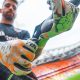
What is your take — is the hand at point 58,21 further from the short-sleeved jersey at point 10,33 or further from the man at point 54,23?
the short-sleeved jersey at point 10,33

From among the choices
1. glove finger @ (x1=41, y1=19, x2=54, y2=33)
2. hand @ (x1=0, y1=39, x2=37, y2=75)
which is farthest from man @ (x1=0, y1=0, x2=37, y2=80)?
glove finger @ (x1=41, y1=19, x2=54, y2=33)

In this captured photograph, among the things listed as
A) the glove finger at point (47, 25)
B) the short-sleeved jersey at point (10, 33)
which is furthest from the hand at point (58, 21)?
the short-sleeved jersey at point (10, 33)

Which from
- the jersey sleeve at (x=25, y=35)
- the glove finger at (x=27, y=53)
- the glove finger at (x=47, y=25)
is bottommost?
the glove finger at (x=27, y=53)

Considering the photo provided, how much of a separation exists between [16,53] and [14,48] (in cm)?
3

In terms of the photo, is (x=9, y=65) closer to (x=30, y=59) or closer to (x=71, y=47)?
(x=30, y=59)

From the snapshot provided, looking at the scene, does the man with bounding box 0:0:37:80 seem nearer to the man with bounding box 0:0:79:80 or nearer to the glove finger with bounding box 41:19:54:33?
the man with bounding box 0:0:79:80

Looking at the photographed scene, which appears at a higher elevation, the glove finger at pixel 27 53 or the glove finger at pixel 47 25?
the glove finger at pixel 47 25

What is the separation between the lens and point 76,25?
6.95 feet

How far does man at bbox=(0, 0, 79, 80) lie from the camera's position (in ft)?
6.20

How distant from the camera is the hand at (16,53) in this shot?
1.89 m

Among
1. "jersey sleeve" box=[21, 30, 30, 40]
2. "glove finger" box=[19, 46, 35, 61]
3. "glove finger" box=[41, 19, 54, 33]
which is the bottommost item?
"glove finger" box=[19, 46, 35, 61]

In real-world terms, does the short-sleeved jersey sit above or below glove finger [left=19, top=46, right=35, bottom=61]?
above

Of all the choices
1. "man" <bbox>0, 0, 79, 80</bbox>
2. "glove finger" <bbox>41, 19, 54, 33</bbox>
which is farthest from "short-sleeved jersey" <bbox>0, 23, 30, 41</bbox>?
"glove finger" <bbox>41, 19, 54, 33</bbox>

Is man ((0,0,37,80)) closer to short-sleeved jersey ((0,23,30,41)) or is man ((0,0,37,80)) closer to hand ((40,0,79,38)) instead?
short-sleeved jersey ((0,23,30,41))
